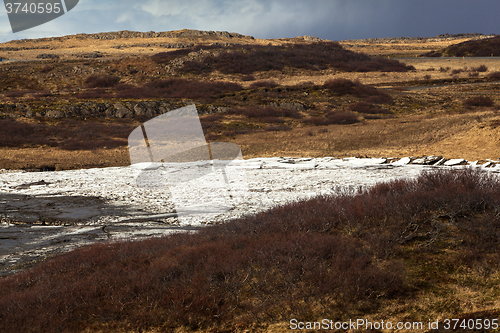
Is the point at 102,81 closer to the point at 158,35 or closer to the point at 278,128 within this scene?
the point at 278,128

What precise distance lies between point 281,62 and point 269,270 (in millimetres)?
45222

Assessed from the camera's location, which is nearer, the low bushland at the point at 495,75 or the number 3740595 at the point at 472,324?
the number 3740595 at the point at 472,324

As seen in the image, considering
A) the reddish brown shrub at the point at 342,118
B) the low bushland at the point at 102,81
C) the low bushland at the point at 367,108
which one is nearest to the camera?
the reddish brown shrub at the point at 342,118

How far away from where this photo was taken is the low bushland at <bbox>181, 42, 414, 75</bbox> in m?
44.8

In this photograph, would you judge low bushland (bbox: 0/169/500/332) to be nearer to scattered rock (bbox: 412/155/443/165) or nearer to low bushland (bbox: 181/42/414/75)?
scattered rock (bbox: 412/155/443/165)

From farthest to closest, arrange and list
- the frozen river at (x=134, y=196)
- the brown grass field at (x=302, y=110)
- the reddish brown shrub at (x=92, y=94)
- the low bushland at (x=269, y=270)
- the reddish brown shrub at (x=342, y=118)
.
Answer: the reddish brown shrub at (x=92, y=94), the reddish brown shrub at (x=342, y=118), the brown grass field at (x=302, y=110), the frozen river at (x=134, y=196), the low bushland at (x=269, y=270)

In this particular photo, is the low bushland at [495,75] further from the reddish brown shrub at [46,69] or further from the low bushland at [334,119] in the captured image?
the reddish brown shrub at [46,69]

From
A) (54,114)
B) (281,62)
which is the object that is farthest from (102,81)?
(281,62)

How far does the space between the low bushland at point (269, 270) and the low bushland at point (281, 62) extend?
39.1m

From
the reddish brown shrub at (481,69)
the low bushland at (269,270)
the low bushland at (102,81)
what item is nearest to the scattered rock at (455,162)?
the low bushland at (269,270)

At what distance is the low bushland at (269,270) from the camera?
14.7 feet

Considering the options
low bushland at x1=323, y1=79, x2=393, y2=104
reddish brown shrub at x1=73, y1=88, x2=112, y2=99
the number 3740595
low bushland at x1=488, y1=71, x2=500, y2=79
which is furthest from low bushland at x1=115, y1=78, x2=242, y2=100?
the number 3740595

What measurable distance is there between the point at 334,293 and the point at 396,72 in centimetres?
4597

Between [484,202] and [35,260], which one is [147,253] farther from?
[484,202]
